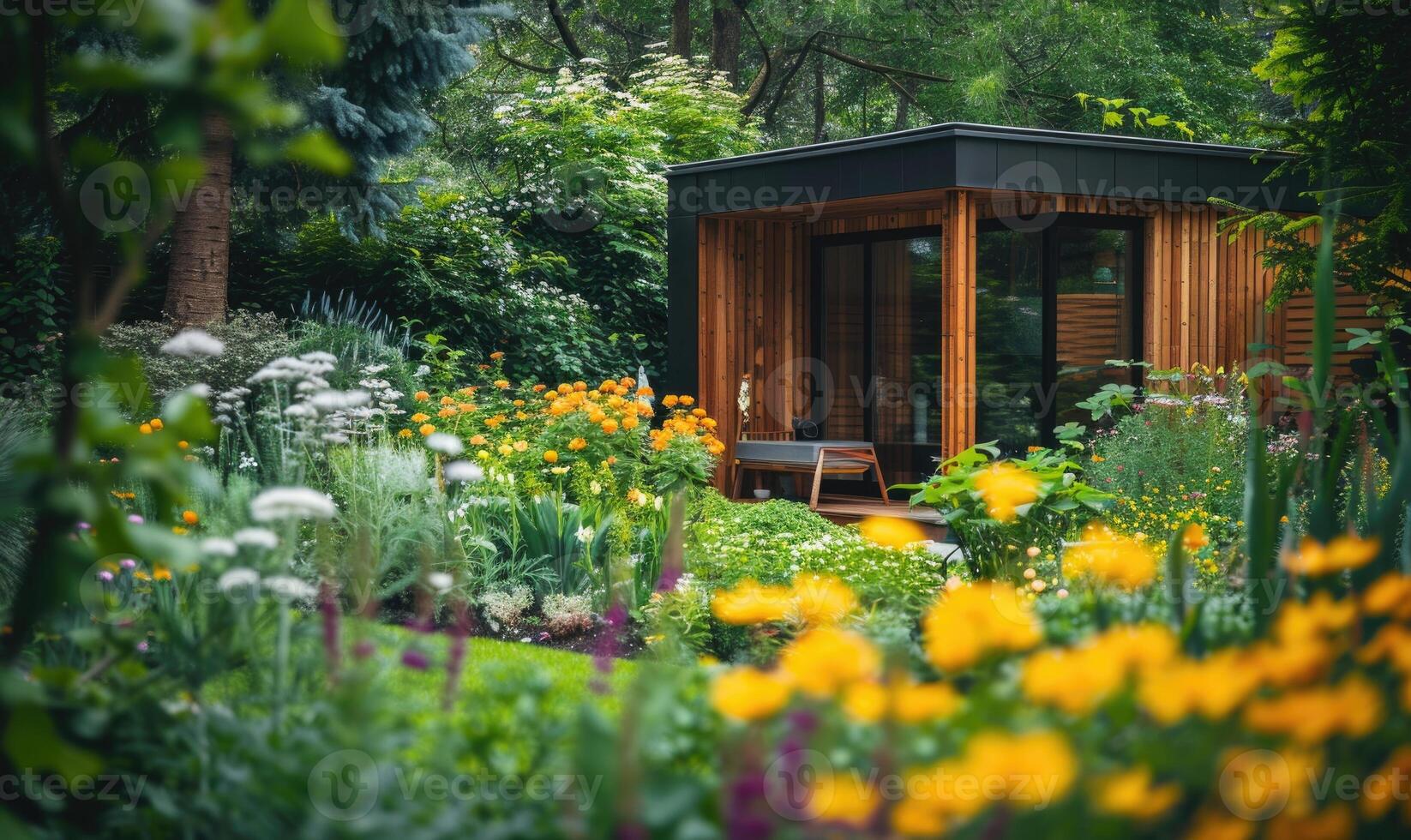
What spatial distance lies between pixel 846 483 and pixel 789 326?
1376mm

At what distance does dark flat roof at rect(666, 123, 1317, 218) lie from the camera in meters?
7.17

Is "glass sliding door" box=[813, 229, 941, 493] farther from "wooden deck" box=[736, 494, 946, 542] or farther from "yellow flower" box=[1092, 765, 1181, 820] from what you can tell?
"yellow flower" box=[1092, 765, 1181, 820]

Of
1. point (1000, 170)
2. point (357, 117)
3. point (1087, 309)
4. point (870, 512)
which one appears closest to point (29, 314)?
point (357, 117)

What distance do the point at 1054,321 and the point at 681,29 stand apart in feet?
28.5

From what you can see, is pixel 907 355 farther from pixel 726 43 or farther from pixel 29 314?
pixel 726 43

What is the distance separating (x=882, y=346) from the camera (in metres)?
9.31

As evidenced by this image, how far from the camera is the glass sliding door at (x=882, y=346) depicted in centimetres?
902

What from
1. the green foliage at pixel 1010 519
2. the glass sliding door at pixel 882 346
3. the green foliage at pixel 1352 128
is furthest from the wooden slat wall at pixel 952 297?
the green foliage at pixel 1010 519

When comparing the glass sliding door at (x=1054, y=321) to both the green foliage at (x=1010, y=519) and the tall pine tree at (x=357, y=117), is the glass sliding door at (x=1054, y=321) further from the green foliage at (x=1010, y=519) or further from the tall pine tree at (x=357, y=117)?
the tall pine tree at (x=357, y=117)

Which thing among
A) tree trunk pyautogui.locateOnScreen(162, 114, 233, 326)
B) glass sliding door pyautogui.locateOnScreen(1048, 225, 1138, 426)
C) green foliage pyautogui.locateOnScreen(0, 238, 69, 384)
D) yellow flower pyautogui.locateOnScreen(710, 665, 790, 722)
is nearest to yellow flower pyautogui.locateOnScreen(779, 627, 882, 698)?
yellow flower pyautogui.locateOnScreen(710, 665, 790, 722)

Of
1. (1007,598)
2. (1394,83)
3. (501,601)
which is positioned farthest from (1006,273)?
(1007,598)

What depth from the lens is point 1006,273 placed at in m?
8.45

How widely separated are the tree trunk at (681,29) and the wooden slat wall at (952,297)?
6.70 metres

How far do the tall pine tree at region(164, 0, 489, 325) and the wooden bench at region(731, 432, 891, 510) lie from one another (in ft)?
11.6
